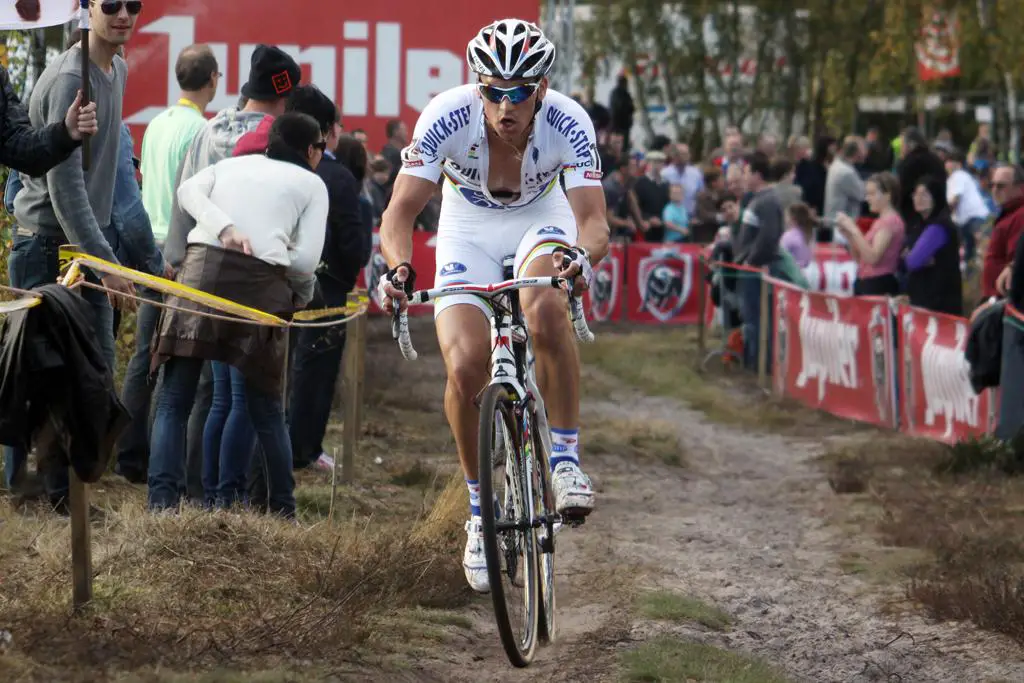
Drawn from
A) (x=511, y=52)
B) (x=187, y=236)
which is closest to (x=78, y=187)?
(x=187, y=236)

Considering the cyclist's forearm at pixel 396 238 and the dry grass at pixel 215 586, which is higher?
the cyclist's forearm at pixel 396 238

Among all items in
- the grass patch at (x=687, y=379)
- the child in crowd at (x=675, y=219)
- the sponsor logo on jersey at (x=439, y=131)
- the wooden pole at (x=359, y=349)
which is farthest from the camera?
the child in crowd at (x=675, y=219)

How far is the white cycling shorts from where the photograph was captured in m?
6.84

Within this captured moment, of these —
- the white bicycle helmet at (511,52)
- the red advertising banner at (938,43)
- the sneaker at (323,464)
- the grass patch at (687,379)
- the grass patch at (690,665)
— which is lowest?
the grass patch at (687,379)

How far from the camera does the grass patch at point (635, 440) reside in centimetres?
1273

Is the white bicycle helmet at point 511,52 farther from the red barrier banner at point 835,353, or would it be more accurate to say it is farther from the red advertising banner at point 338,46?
the red barrier banner at point 835,353

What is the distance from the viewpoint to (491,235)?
22.7ft

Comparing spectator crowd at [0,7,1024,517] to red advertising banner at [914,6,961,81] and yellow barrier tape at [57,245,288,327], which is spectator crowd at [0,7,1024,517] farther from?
red advertising banner at [914,6,961,81]

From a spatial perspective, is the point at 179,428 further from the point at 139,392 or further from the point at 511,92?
the point at 511,92

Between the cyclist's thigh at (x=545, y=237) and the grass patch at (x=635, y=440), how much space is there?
5825 mm

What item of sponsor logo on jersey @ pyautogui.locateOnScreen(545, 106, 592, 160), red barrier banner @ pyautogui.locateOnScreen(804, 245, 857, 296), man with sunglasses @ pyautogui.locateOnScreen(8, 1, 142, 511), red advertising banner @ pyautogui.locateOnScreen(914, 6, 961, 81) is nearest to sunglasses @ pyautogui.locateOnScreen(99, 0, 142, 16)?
man with sunglasses @ pyautogui.locateOnScreen(8, 1, 142, 511)

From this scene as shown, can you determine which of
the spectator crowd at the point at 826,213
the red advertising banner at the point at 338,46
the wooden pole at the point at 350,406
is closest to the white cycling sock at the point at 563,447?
the wooden pole at the point at 350,406

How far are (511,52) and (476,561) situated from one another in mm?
1880

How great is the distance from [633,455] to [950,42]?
2522 centimetres
